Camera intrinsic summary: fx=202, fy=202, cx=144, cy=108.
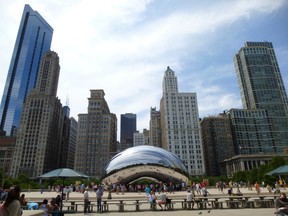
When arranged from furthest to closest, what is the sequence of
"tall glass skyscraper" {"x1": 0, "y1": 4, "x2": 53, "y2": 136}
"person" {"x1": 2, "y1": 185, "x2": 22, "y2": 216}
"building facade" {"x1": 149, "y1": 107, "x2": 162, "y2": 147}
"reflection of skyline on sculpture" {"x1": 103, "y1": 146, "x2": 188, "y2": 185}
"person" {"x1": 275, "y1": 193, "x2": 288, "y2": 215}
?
"building facade" {"x1": 149, "y1": 107, "x2": 162, "y2": 147}
"tall glass skyscraper" {"x1": 0, "y1": 4, "x2": 53, "y2": 136}
"reflection of skyline on sculpture" {"x1": 103, "y1": 146, "x2": 188, "y2": 185}
"person" {"x1": 275, "y1": 193, "x2": 288, "y2": 215}
"person" {"x1": 2, "y1": 185, "x2": 22, "y2": 216}

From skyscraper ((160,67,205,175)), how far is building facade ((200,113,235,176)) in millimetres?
20819

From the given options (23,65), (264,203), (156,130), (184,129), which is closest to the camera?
(264,203)

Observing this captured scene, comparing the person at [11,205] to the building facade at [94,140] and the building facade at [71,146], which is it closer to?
the building facade at [94,140]

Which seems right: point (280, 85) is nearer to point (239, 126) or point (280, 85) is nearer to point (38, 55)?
point (239, 126)

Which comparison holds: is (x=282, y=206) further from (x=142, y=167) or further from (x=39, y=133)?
(x=39, y=133)

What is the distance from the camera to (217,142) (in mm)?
128875

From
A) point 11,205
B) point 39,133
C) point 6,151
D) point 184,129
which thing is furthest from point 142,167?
point 6,151

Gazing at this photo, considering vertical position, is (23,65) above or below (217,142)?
above

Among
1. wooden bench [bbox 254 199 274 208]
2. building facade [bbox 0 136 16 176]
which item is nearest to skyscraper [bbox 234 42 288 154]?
wooden bench [bbox 254 199 274 208]

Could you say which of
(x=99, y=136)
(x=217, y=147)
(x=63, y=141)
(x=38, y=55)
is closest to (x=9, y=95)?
(x=38, y=55)

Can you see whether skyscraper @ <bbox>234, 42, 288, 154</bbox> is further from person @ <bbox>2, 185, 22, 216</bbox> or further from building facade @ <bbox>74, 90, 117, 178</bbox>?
person @ <bbox>2, 185, 22, 216</bbox>

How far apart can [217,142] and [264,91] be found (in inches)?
1919

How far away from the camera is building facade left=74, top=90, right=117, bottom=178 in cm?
11525

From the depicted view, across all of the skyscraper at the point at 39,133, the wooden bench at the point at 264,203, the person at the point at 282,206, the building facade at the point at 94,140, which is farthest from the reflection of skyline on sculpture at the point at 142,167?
the skyscraper at the point at 39,133
